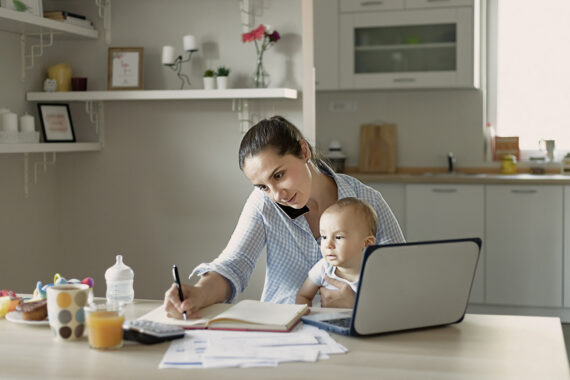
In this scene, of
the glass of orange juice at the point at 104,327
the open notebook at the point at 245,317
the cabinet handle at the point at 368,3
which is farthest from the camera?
the cabinet handle at the point at 368,3

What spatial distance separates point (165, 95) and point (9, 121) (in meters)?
0.68

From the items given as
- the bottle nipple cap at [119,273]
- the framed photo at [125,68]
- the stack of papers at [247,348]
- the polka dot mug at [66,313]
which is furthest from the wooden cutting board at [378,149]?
the polka dot mug at [66,313]

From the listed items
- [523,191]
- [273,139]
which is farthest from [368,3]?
[273,139]

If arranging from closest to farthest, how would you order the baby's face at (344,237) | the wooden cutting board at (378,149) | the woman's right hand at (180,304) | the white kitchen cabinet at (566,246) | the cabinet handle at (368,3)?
the woman's right hand at (180,304), the baby's face at (344,237), the white kitchen cabinet at (566,246), the cabinet handle at (368,3), the wooden cutting board at (378,149)

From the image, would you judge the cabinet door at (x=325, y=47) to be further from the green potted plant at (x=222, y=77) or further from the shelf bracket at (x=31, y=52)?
the shelf bracket at (x=31, y=52)

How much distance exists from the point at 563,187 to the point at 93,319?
350 cm

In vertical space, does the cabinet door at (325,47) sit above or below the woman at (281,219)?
above

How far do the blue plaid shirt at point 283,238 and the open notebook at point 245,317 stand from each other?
33cm

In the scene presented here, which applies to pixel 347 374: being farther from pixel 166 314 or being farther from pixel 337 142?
pixel 337 142

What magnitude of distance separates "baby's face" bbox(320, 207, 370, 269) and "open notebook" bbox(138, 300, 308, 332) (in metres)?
0.19

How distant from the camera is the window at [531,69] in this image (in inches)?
196

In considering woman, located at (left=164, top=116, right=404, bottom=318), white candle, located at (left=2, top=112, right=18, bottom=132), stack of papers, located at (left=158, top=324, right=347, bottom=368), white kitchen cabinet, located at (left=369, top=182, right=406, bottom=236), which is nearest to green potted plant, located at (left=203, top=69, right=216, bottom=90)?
white candle, located at (left=2, top=112, right=18, bottom=132)

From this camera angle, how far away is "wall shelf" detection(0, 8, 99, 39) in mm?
2941

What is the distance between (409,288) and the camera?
5.04 ft
